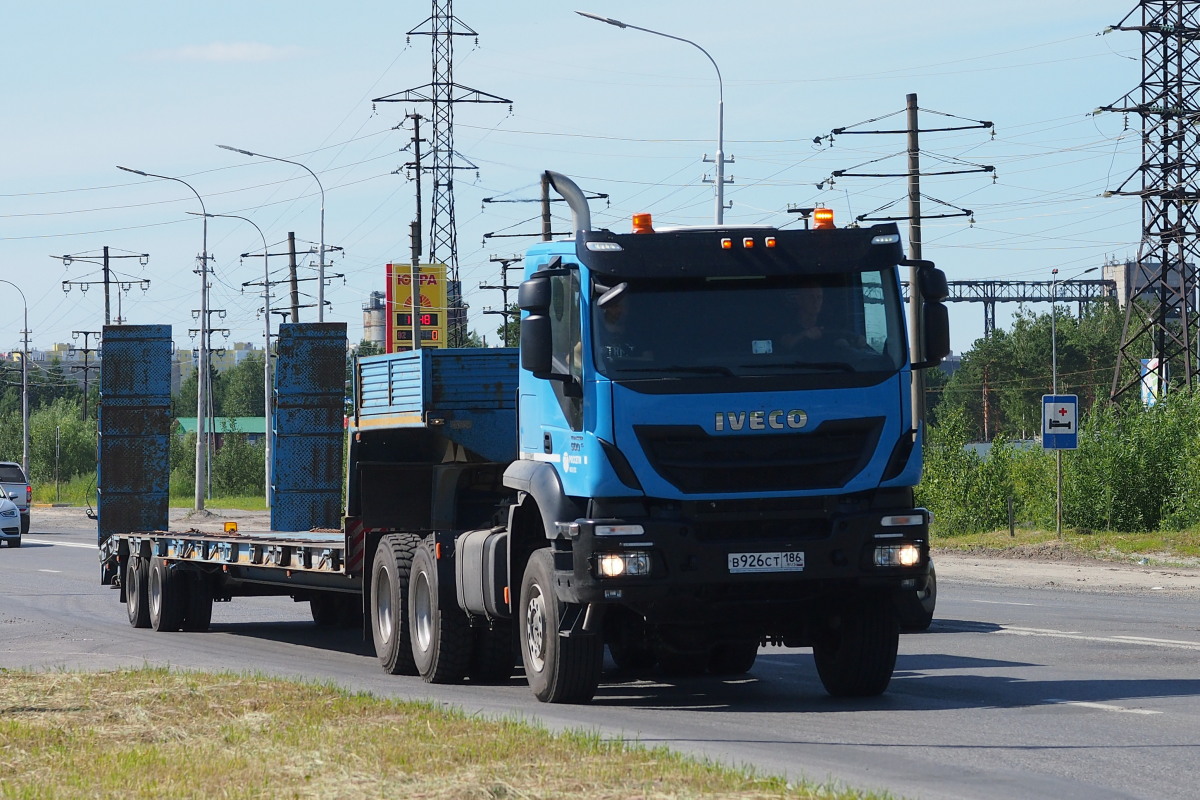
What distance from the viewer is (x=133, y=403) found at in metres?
20.6

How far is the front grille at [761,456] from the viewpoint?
10.8 metres

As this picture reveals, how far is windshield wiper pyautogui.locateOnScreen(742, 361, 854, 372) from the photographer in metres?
11.0

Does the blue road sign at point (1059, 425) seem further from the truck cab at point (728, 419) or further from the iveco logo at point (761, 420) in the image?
the iveco logo at point (761, 420)

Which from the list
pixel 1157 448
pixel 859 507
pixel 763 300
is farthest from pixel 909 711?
pixel 1157 448

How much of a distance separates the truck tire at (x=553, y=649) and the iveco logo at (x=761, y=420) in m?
1.54

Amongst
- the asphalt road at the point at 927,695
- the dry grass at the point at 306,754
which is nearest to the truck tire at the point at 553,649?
the asphalt road at the point at 927,695

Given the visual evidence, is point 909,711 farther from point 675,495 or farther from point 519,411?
point 519,411

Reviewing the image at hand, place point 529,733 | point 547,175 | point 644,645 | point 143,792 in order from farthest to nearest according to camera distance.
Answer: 1. point 547,175
2. point 644,645
3. point 529,733
4. point 143,792

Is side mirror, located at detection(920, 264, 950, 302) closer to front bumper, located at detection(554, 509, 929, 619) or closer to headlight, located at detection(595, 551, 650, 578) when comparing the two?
front bumper, located at detection(554, 509, 929, 619)

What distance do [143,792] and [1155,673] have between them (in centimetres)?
796

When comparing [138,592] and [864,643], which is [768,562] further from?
[138,592]

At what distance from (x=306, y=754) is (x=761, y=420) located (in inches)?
142

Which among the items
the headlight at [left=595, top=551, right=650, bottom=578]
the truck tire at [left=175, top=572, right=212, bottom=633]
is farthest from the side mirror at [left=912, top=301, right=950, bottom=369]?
the truck tire at [left=175, top=572, right=212, bottom=633]

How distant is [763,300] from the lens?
1109 centimetres
